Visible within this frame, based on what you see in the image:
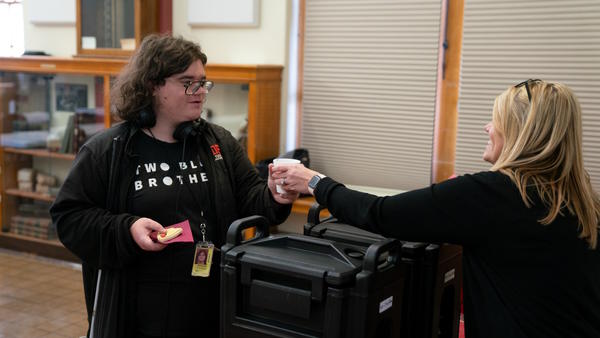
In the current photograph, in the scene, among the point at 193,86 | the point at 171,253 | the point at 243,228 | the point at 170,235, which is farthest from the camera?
the point at 193,86

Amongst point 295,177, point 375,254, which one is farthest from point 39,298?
point 375,254

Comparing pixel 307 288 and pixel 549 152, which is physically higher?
pixel 549 152

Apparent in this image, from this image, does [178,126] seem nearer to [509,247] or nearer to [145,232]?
[145,232]

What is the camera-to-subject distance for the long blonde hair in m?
1.51

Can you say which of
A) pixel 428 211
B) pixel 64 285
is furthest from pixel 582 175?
pixel 64 285

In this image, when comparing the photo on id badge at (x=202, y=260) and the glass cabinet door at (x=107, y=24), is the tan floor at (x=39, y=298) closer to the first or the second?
the glass cabinet door at (x=107, y=24)

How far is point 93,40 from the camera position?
16.7ft

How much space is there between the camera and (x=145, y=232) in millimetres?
2010

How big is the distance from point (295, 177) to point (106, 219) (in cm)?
68

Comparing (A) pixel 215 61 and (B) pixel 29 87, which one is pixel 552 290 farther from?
(B) pixel 29 87

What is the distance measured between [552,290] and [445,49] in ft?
8.98

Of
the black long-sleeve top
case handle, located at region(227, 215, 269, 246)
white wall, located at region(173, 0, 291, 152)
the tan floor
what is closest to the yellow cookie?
case handle, located at region(227, 215, 269, 246)

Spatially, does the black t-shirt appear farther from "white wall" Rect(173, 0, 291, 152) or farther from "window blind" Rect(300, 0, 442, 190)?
"white wall" Rect(173, 0, 291, 152)

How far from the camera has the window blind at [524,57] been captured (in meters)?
3.54
